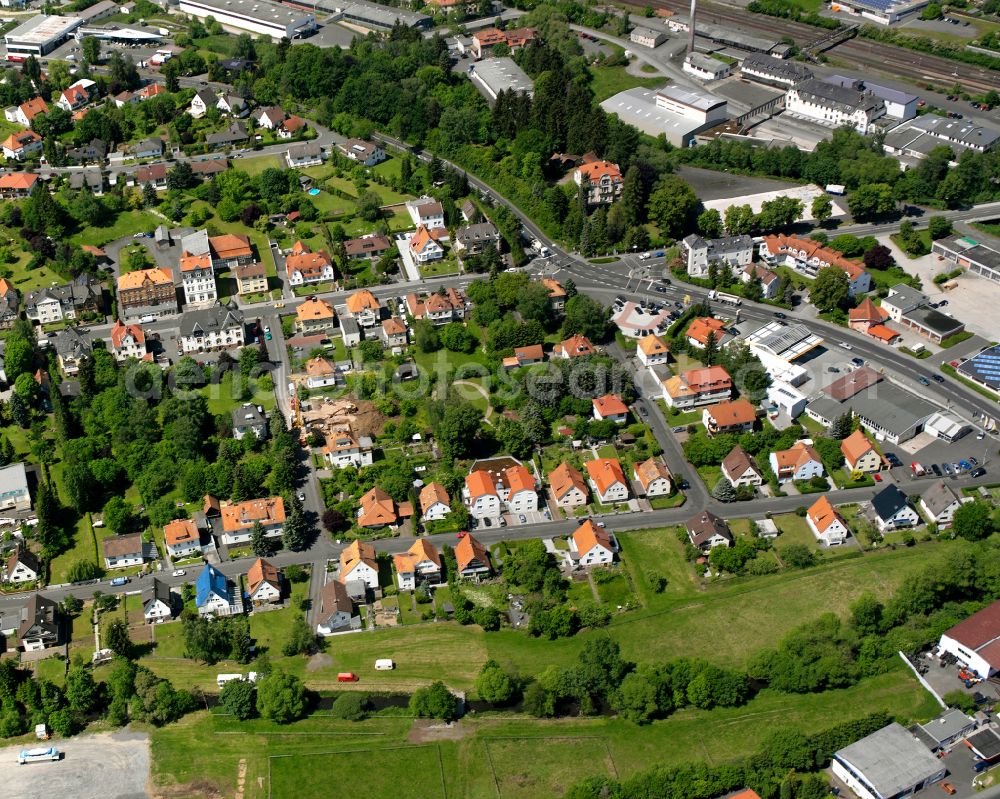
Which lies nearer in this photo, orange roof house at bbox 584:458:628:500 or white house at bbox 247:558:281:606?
white house at bbox 247:558:281:606

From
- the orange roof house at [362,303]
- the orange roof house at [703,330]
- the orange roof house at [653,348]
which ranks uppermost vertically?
the orange roof house at [703,330]

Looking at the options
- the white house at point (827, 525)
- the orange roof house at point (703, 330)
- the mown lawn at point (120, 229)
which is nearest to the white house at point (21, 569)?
the mown lawn at point (120, 229)

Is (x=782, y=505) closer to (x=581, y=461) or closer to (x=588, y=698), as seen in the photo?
(x=581, y=461)

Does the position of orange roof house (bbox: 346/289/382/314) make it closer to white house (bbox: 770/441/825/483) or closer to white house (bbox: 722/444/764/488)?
white house (bbox: 722/444/764/488)

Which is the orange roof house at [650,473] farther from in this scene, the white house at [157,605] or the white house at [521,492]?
the white house at [157,605]

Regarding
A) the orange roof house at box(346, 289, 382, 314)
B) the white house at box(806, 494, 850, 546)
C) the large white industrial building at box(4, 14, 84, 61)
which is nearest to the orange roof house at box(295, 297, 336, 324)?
the orange roof house at box(346, 289, 382, 314)

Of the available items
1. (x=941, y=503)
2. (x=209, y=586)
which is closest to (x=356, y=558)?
(x=209, y=586)

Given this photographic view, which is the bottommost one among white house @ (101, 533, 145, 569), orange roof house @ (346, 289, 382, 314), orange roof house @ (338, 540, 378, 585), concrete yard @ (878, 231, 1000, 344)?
white house @ (101, 533, 145, 569)

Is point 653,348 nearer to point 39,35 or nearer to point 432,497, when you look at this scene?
point 432,497
